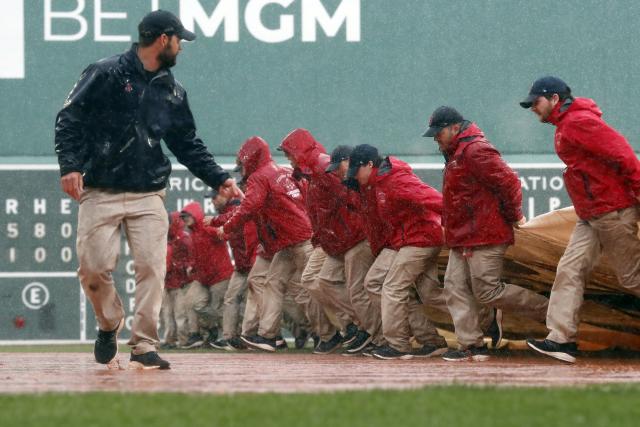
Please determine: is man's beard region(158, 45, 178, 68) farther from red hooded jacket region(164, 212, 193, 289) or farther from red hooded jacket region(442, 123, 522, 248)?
red hooded jacket region(164, 212, 193, 289)

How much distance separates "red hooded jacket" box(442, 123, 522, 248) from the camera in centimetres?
938

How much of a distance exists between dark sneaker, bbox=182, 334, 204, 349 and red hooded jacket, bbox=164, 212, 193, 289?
0.87 metres

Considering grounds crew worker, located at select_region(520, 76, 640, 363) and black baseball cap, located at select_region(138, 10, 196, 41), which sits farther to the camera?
grounds crew worker, located at select_region(520, 76, 640, 363)

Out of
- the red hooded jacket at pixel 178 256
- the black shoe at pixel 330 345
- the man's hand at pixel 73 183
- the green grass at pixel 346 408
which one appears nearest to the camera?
the green grass at pixel 346 408

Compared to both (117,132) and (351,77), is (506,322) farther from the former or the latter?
(351,77)

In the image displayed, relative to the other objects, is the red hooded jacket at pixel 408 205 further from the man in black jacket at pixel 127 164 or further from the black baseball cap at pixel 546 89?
the man in black jacket at pixel 127 164

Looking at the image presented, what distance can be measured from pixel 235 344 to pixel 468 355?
5376 mm

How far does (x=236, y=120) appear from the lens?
59.9ft

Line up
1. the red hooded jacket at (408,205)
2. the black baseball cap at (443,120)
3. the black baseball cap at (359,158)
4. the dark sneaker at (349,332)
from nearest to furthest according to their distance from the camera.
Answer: the black baseball cap at (443,120)
the red hooded jacket at (408,205)
the black baseball cap at (359,158)
the dark sneaker at (349,332)

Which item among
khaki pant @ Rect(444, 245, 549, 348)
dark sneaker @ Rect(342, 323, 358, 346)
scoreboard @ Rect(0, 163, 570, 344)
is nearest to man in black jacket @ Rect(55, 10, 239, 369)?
khaki pant @ Rect(444, 245, 549, 348)

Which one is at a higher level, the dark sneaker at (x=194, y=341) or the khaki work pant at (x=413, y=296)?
the khaki work pant at (x=413, y=296)

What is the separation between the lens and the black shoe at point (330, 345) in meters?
12.2

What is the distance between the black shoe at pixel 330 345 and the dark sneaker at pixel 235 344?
6.66 feet

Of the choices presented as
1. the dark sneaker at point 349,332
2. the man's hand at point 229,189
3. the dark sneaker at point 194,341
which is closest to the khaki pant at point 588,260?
the man's hand at point 229,189
